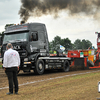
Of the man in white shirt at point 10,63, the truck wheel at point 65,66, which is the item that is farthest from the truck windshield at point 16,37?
the man in white shirt at point 10,63

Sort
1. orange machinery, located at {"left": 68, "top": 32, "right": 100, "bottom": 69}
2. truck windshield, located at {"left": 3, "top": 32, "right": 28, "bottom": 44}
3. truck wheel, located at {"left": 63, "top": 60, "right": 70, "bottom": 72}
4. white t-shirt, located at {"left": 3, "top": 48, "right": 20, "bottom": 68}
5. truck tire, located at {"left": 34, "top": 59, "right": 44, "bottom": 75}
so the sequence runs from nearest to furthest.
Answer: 1. white t-shirt, located at {"left": 3, "top": 48, "right": 20, "bottom": 68}
2. truck windshield, located at {"left": 3, "top": 32, "right": 28, "bottom": 44}
3. truck tire, located at {"left": 34, "top": 59, "right": 44, "bottom": 75}
4. truck wheel, located at {"left": 63, "top": 60, "right": 70, "bottom": 72}
5. orange machinery, located at {"left": 68, "top": 32, "right": 100, "bottom": 69}

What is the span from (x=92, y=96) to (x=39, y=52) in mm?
7556

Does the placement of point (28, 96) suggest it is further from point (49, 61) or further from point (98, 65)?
point (98, 65)

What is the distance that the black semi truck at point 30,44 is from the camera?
12.8 m

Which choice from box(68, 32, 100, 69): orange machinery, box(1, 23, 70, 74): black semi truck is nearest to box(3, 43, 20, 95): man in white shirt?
box(1, 23, 70, 74): black semi truck

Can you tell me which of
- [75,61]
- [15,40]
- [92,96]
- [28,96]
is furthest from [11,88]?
[75,61]

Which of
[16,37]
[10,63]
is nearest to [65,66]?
[16,37]

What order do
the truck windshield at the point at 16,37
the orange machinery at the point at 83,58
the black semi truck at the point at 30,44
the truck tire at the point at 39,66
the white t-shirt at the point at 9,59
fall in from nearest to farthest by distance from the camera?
the white t-shirt at the point at 9,59 < the black semi truck at the point at 30,44 < the truck windshield at the point at 16,37 < the truck tire at the point at 39,66 < the orange machinery at the point at 83,58

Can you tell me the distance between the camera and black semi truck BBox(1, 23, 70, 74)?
12820 mm

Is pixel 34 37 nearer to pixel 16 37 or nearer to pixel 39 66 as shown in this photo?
pixel 16 37

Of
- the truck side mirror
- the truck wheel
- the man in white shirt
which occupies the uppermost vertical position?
the truck side mirror

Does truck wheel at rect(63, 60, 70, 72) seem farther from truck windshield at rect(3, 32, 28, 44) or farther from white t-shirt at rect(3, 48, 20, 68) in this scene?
white t-shirt at rect(3, 48, 20, 68)

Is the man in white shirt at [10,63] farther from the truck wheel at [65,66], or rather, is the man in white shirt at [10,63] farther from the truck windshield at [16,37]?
the truck wheel at [65,66]

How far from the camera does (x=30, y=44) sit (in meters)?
12.8
